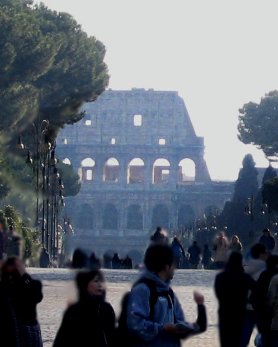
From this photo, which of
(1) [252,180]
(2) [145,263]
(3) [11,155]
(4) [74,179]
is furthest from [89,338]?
(1) [252,180]

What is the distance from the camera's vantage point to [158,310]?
10578mm

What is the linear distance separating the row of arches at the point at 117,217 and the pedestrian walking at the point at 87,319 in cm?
15308

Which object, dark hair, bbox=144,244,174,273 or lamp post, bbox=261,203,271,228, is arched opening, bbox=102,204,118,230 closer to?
lamp post, bbox=261,203,271,228

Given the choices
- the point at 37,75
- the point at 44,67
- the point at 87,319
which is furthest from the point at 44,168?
the point at 87,319

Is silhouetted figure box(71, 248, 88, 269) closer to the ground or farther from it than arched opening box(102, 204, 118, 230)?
closer to the ground

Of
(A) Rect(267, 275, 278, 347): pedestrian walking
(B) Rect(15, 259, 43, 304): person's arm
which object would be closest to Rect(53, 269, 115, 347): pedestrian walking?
(B) Rect(15, 259, 43, 304): person's arm

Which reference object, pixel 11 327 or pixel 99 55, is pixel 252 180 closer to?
pixel 99 55

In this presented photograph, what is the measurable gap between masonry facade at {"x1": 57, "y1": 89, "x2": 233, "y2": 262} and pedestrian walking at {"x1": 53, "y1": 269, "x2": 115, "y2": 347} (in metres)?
142

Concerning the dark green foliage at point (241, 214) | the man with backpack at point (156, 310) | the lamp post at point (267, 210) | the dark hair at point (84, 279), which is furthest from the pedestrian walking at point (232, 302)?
the dark green foliage at point (241, 214)

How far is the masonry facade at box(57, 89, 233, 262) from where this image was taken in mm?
163375

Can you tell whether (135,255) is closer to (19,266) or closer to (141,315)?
(19,266)

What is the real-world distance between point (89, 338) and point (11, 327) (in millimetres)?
825

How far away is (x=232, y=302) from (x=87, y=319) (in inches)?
167

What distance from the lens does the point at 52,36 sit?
73625mm
